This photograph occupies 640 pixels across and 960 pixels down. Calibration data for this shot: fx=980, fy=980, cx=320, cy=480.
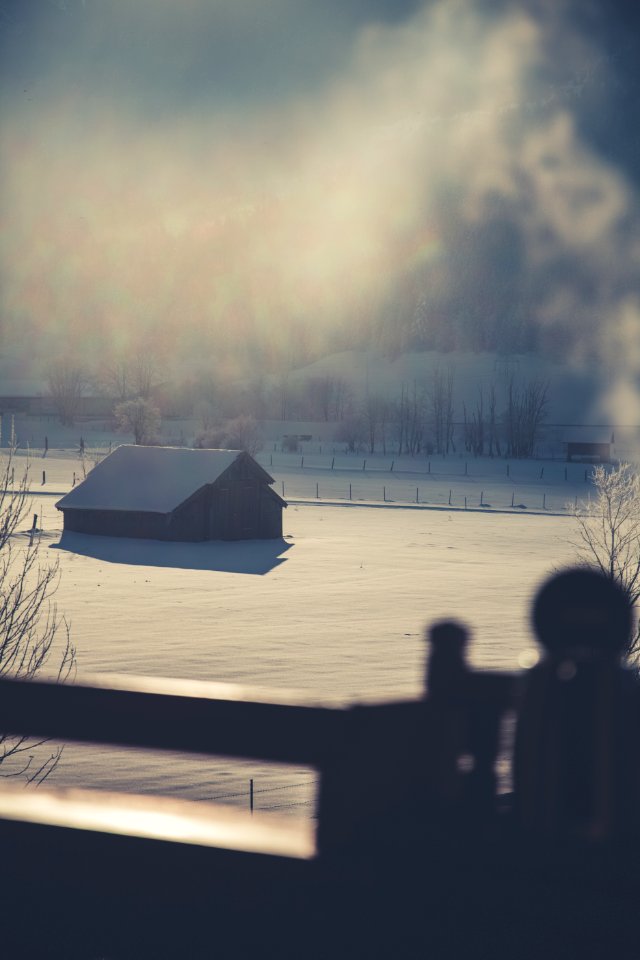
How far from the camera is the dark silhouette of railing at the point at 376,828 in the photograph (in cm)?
163

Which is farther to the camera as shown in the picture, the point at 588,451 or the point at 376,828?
the point at 588,451

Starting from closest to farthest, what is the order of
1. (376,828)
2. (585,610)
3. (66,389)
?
(585,610), (376,828), (66,389)

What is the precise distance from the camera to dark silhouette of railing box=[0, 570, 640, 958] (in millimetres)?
1634

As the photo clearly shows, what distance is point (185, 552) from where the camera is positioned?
38.5 m

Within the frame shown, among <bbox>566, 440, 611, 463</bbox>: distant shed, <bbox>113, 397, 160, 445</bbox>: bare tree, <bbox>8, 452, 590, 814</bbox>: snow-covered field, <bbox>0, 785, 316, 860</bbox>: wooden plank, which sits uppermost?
<bbox>113, 397, 160, 445</bbox>: bare tree

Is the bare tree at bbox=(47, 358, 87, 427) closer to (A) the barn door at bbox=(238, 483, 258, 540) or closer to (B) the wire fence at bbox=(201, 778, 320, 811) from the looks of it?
(A) the barn door at bbox=(238, 483, 258, 540)

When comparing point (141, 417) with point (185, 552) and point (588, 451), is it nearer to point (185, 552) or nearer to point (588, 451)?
point (588, 451)

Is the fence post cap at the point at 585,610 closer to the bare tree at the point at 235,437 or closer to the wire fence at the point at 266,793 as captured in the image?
the wire fence at the point at 266,793

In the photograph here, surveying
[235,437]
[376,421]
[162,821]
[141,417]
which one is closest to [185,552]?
[162,821]

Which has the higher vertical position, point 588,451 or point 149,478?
point 588,451

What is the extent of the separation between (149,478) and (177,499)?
2322mm

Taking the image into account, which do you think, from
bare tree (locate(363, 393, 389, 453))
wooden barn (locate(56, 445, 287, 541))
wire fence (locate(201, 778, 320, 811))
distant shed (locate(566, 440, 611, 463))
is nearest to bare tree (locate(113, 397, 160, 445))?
bare tree (locate(363, 393, 389, 453))

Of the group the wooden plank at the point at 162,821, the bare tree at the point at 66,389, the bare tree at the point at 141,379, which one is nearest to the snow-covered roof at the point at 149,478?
the wooden plank at the point at 162,821

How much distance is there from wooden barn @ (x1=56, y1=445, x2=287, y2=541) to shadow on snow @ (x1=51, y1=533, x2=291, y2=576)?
539mm
